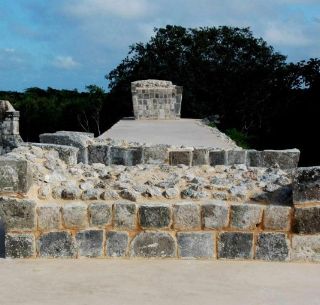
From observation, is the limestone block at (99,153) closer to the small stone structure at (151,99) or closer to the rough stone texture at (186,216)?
the rough stone texture at (186,216)

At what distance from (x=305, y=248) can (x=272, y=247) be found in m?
0.28

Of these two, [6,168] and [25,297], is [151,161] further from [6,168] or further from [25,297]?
[25,297]

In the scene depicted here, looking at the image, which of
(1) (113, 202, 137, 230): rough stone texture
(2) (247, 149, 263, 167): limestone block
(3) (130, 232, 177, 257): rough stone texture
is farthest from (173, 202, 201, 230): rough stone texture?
(2) (247, 149, 263, 167): limestone block

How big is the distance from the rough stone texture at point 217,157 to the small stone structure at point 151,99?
14300mm

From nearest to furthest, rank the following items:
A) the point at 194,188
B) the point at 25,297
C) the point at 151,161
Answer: the point at 25,297 < the point at 194,188 < the point at 151,161

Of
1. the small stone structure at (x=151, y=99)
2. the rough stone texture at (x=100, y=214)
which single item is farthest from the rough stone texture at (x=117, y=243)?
the small stone structure at (x=151, y=99)

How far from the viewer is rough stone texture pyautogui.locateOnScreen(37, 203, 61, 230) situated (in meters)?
5.97

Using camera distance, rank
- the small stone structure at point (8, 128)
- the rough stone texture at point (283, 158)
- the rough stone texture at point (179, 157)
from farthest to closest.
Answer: the small stone structure at point (8, 128), the rough stone texture at point (179, 157), the rough stone texture at point (283, 158)

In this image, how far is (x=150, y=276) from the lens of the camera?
5363 millimetres

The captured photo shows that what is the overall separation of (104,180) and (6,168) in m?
1.06

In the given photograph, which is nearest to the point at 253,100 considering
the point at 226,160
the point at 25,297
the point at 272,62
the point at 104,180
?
the point at 272,62

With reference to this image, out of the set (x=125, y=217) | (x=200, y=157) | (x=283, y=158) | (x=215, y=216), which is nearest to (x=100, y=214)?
(x=125, y=217)

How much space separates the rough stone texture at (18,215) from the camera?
5.98 m

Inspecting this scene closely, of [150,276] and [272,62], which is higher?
[272,62]
